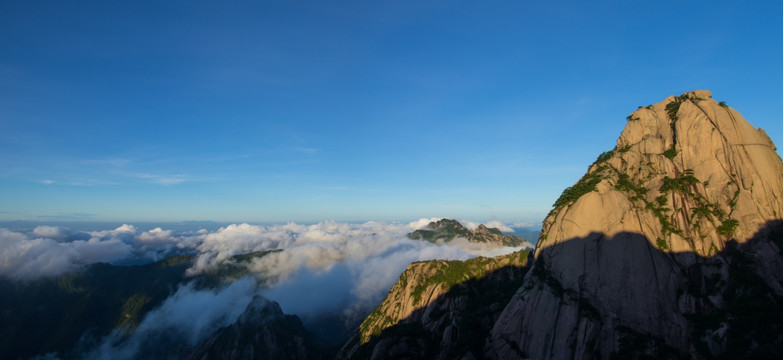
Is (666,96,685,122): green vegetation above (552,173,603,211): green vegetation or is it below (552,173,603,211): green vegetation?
above

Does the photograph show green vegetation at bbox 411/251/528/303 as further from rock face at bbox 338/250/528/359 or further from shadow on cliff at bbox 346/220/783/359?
shadow on cliff at bbox 346/220/783/359

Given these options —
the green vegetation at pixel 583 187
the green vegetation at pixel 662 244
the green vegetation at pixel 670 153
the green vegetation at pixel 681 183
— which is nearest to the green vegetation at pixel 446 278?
the green vegetation at pixel 583 187

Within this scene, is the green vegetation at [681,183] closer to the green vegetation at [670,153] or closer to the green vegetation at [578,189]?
the green vegetation at [670,153]

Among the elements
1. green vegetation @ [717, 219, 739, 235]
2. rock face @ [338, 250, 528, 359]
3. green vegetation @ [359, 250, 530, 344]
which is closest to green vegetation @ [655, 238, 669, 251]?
green vegetation @ [717, 219, 739, 235]

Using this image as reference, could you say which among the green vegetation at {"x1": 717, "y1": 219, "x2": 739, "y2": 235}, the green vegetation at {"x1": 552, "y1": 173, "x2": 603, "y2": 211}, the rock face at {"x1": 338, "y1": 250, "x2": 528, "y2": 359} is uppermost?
the green vegetation at {"x1": 552, "y1": 173, "x2": 603, "y2": 211}

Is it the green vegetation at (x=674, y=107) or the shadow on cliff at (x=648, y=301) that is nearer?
the shadow on cliff at (x=648, y=301)

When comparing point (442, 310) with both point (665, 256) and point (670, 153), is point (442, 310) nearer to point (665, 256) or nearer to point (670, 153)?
point (665, 256)

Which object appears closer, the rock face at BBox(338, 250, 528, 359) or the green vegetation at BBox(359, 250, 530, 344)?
the rock face at BBox(338, 250, 528, 359)
